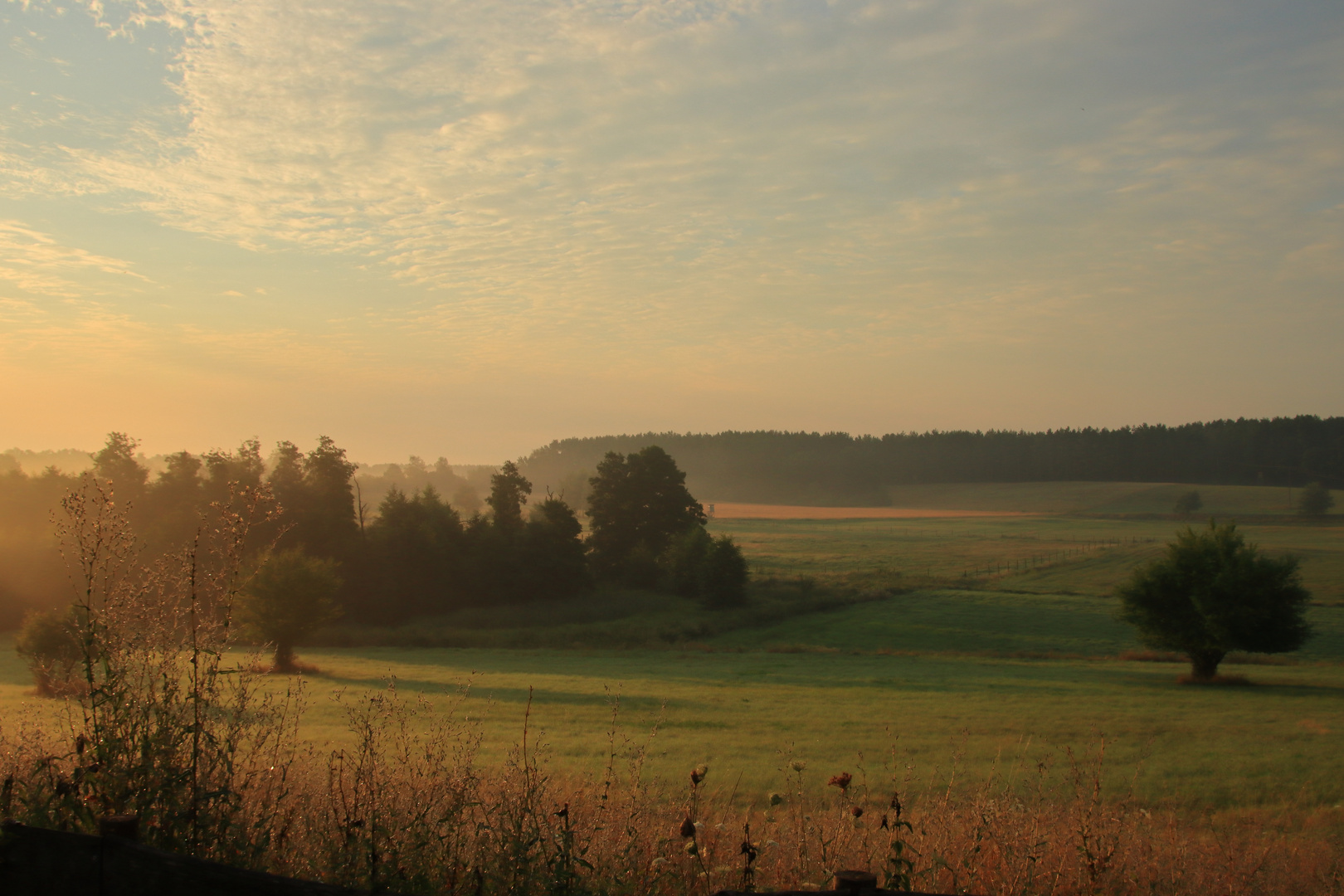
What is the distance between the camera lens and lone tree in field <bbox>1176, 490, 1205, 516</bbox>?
346 feet

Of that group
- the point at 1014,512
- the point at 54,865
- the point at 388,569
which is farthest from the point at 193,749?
the point at 1014,512

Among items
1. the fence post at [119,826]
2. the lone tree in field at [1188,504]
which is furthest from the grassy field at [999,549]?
the fence post at [119,826]

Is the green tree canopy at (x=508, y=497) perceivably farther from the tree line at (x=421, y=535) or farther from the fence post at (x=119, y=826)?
the fence post at (x=119, y=826)

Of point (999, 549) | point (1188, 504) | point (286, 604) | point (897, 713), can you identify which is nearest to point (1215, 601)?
point (897, 713)

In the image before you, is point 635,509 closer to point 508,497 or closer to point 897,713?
point 508,497

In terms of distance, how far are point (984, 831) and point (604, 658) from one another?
114ft

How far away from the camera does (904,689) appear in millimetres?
28500

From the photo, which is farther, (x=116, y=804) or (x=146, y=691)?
(x=146, y=691)

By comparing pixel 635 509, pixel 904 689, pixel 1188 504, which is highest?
pixel 635 509

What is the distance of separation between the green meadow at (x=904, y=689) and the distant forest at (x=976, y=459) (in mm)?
62454

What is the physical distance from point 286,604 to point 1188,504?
361ft

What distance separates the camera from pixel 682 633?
46.7 m

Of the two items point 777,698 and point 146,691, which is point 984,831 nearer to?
point 146,691

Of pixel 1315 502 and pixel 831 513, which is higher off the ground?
pixel 1315 502
